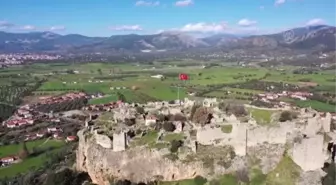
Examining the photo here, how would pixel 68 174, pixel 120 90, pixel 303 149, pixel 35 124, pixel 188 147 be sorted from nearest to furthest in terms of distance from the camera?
pixel 303 149
pixel 188 147
pixel 68 174
pixel 35 124
pixel 120 90

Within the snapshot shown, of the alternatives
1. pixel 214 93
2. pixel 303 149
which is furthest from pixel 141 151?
pixel 214 93

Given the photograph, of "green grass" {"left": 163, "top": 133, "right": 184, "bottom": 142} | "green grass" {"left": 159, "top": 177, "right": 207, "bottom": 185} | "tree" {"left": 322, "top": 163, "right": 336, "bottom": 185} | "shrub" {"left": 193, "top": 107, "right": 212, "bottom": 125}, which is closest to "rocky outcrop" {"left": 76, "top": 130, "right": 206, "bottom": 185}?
"green grass" {"left": 159, "top": 177, "right": 207, "bottom": 185}

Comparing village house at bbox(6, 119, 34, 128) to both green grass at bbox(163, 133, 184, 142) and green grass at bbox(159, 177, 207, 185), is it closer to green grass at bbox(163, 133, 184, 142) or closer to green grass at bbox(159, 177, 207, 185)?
green grass at bbox(163, 133, 184, 142)

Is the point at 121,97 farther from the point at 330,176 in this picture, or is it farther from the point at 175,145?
the point at 330,176

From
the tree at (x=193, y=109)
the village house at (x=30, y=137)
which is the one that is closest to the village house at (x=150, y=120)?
the tree at (x=193, y=109)

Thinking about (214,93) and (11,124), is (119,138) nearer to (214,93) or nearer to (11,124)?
(11,124)

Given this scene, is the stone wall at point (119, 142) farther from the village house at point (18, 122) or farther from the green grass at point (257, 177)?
the village house at point (18, 122)
